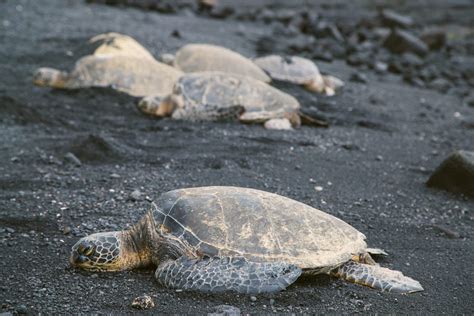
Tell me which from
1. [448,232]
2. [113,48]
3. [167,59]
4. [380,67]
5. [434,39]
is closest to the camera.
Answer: [448,232]

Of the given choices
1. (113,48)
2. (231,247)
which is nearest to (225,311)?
(231,247)

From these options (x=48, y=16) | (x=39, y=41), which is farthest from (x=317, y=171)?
(x=48, y=16)

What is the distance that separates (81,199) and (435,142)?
13.6 ft

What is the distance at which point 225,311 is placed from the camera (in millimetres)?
2852

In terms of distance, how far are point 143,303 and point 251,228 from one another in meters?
0.66

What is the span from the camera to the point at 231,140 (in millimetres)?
5848

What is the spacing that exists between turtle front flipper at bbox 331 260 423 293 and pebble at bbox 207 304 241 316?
71cm

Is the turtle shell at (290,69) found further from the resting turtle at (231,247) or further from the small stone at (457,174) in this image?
the resting turtle at (231,247)

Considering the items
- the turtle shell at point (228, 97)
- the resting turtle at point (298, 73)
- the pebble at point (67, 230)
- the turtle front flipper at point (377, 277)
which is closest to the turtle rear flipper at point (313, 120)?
the turtle shell at point (228, 97)

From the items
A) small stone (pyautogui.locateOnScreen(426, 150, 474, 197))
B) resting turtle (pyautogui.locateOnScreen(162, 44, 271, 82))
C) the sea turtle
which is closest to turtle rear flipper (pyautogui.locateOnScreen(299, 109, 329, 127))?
the sea turtle

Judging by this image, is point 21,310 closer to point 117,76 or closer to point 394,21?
point 117,76

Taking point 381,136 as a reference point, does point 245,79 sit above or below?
above

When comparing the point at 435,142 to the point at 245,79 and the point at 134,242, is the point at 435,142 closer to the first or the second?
the point at 245,79

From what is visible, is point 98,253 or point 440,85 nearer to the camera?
point 98,253
